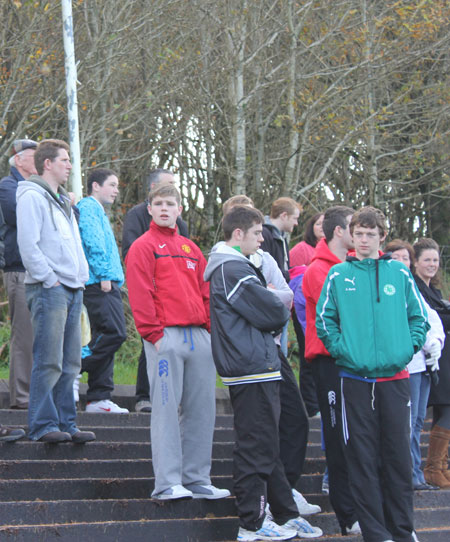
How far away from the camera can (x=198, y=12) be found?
1475cm

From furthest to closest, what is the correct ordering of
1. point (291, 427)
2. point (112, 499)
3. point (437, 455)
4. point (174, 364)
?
point (437, 455)
point (291, 427)
point (112, 499)
point (174, 364)

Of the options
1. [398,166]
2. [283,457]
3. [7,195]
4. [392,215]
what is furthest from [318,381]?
[392,215]

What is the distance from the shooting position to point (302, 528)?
569 cm

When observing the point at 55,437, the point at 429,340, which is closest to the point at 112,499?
the point at 55,437

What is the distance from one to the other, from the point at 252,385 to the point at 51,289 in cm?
176

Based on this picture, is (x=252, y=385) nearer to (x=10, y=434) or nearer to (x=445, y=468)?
(x=10, y=434)

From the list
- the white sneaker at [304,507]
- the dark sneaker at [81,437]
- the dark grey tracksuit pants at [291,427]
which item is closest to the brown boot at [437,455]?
the white sneaker at [304,507]

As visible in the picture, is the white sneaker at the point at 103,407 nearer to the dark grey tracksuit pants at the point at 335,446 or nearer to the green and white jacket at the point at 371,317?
the dark grey tracksuit pants at the point at 335,446

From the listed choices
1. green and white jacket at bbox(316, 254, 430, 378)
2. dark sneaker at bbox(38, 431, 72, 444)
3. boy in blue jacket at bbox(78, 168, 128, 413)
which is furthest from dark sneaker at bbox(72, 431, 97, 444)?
green and white jacket at bbox(316, 254, 430, 378)

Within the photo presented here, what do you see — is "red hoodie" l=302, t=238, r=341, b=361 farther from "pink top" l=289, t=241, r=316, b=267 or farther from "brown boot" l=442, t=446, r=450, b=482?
"pink top" l=289, t=241, r=316, b=267

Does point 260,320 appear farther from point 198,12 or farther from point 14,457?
point 198,12

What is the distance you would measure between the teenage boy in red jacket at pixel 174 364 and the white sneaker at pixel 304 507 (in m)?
0.63

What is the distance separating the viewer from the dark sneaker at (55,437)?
6.34 m

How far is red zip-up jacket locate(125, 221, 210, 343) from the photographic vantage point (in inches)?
231
